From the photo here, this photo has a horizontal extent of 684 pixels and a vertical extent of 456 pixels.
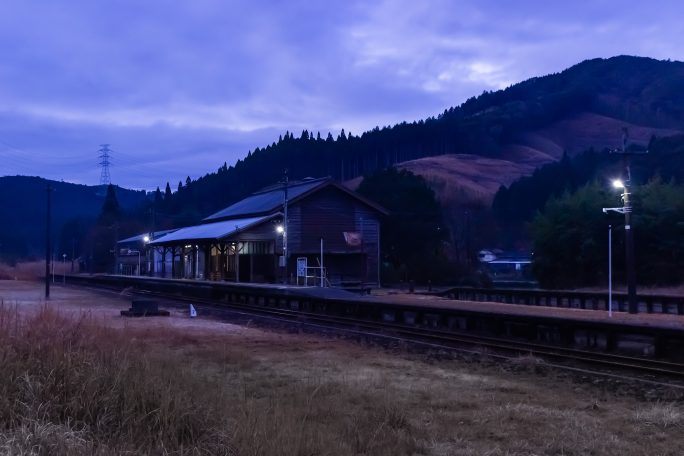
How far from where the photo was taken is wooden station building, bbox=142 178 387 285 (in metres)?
47.7

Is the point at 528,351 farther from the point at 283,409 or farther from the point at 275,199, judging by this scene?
the point at 275,199

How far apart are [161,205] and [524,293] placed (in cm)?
10907

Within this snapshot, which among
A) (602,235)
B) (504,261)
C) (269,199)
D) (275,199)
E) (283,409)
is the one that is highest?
(269,199)

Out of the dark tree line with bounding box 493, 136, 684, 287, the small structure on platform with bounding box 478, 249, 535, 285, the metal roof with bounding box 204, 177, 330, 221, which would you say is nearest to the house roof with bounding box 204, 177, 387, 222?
the metal roof with bounding box 204, 177, 330, 221

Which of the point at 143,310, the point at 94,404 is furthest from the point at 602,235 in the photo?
the point at 94,404

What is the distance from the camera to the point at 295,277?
4788cm

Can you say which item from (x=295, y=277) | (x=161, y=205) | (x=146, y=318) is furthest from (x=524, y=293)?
(x=161, y=205)

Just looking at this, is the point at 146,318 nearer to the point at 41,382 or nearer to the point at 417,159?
the point at 41,382

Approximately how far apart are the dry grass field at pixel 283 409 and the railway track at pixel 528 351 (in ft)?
4.35

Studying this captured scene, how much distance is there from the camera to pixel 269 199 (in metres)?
54.3

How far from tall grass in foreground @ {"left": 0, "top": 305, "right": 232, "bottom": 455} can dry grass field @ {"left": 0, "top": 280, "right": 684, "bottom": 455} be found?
0.05 feet

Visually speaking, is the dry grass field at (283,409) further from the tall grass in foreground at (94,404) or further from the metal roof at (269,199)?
the metal roof at (269,199)

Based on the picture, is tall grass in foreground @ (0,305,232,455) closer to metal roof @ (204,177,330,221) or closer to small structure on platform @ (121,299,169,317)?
small structure on platform @ (121,299,169,317)

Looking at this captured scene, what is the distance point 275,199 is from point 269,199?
189 centimetres
